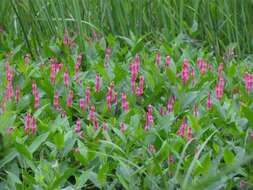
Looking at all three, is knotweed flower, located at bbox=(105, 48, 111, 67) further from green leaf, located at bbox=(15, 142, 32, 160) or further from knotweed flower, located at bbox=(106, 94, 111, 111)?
green leaf, located at bbox=(15, 142, 32, 160)

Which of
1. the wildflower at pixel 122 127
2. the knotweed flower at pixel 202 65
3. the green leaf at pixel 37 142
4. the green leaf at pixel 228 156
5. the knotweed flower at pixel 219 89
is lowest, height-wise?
the knotweed flower at pixel 202 65

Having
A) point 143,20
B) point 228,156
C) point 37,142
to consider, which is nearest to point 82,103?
point 37,142

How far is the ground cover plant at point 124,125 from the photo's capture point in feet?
6.93

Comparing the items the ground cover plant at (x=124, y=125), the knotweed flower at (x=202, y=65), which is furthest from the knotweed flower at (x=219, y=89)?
the knotweed flower at (x=202, y=65)

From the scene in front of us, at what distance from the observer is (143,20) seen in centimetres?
401

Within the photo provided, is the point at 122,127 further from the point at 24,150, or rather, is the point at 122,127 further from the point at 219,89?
the point at 219,89

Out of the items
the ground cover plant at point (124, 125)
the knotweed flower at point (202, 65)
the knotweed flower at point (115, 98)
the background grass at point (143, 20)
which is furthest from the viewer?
the background grass at point (143, 20)

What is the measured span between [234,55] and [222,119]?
4.27 feet

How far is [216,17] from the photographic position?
3941 mm

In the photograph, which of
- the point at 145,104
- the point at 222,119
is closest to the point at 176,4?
the point at 145,104

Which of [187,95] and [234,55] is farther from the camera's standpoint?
[234,55]

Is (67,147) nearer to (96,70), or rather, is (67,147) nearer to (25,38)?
(96,70)

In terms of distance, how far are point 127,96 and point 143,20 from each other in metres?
1.29

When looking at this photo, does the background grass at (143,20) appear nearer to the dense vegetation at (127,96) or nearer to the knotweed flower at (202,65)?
the dense vegetation at (127,96)
